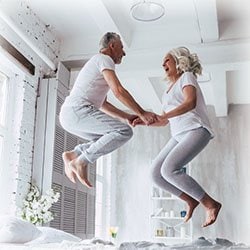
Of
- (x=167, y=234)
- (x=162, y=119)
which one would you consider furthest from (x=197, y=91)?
(x=167, y=234)

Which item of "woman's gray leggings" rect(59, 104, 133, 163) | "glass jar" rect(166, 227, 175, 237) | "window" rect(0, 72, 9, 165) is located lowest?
"glass jar" rect(166, 227, 175, 237)

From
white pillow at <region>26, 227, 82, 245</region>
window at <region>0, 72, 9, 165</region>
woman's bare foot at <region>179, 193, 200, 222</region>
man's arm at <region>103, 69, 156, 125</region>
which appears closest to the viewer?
man's arm at <region>103, 69, 156, 125</region>

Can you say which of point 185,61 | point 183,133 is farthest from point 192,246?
point 185,61

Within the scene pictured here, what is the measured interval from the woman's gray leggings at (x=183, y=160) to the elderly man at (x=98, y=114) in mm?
232

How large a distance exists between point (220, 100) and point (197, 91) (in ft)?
4.67

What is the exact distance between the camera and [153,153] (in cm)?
389

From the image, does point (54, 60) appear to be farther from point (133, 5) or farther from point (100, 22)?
point (133, 5)

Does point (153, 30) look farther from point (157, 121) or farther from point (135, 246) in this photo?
point (135, 246)

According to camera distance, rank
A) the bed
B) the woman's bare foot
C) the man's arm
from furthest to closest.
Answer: the woman's bare foot, the bed, the man's arm

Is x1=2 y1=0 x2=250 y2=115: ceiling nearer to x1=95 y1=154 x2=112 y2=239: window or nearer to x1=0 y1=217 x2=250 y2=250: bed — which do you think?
x1=95 y1=154 x2=112 y2=239: window

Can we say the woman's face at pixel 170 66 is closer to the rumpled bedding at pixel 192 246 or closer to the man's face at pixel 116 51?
the man's face at pixel 116 51

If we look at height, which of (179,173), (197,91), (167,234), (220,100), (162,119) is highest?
(220,100)

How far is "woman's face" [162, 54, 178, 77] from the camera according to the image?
2.48 m

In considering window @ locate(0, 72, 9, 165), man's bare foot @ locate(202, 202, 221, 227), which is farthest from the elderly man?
window @ locate(0, 72, 9, 165)
